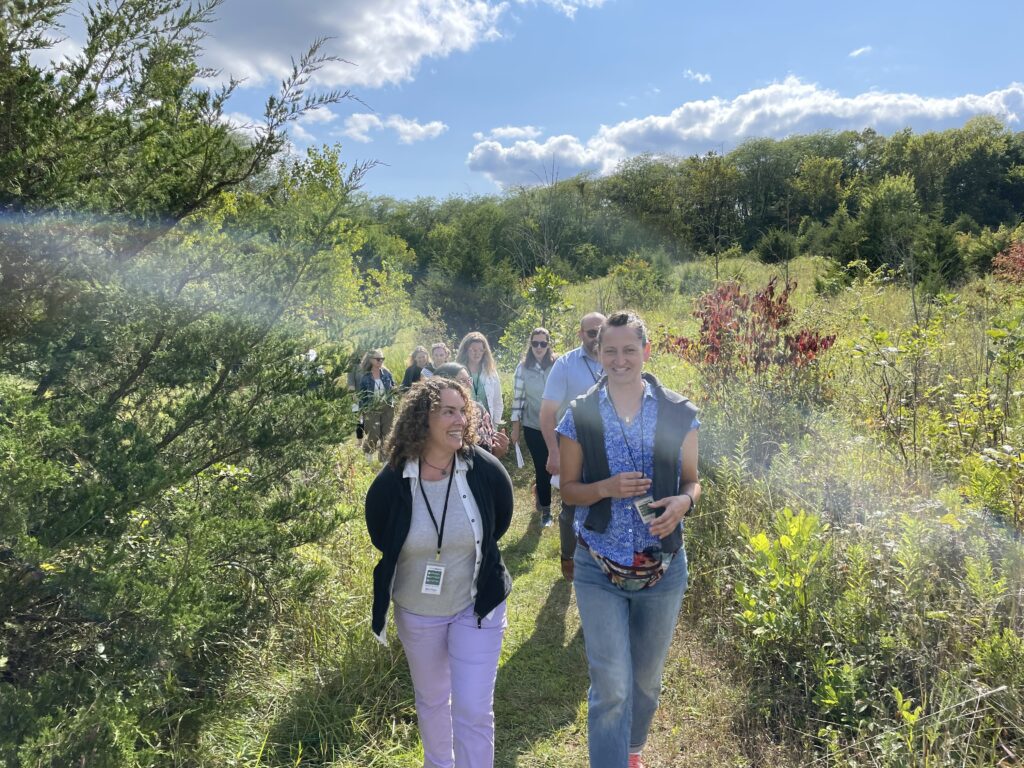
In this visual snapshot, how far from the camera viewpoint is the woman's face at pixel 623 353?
2432 mm

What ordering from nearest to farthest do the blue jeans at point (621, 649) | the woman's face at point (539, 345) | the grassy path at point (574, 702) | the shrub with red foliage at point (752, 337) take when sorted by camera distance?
the blue jeans at point (621, 649)
the grassy path at point (574, 702)
the shrub with red foliage at point (752, 337)
the woman's face at point (539, 345)

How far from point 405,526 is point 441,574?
0.24 meters

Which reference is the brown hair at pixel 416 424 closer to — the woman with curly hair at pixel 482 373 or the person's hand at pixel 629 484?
the person's hand at pixel 629 484

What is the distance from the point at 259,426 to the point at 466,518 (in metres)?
1.15

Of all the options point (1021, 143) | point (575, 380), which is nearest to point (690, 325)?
point (575, 380)

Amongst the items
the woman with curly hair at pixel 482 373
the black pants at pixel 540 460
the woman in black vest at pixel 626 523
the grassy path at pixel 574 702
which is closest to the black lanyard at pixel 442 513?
the woman in black vest at pixel 626 523

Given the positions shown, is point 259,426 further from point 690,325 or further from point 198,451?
point 690,325

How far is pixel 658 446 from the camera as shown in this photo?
2.41 metres

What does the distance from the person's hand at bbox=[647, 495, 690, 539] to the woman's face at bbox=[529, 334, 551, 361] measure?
10.8 feet

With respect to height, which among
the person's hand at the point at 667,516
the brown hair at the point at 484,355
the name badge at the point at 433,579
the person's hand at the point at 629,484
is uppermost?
the brown hair at the point at 484,355

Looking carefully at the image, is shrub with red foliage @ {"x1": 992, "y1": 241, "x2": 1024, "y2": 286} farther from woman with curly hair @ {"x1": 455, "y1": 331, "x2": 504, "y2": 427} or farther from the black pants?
woman with curly hair @ {"x1": 455, "y1": 331, "x2": 504, "y2": 427}

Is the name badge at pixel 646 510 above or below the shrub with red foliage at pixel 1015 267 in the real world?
below

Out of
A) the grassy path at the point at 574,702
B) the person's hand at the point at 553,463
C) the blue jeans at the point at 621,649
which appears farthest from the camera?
the person's hand at the point at 553,463

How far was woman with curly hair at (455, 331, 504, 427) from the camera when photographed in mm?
5543
